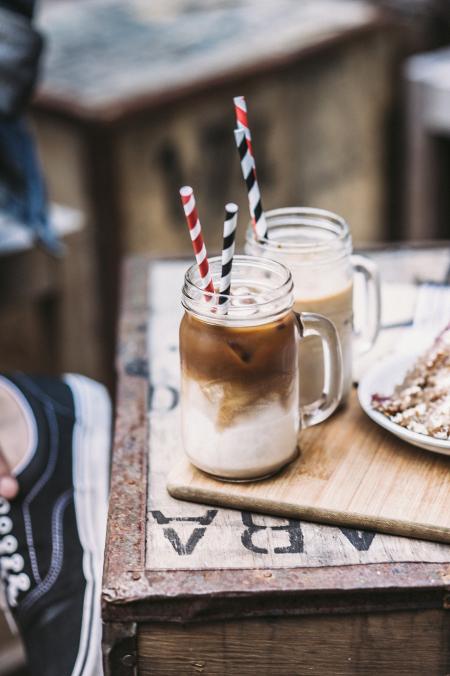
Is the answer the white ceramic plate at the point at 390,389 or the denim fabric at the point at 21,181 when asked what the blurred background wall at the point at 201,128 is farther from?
the white ceramic plate at the point at 390,389

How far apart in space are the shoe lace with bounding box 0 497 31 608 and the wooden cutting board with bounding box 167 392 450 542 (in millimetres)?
299

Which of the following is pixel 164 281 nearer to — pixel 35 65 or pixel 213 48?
pixel 35 65

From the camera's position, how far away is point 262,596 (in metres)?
0.81

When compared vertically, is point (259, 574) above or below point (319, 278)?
below

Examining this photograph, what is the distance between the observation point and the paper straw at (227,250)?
0.84 m

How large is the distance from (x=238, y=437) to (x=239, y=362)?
0.09 m

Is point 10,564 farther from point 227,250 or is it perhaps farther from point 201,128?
point 201,128

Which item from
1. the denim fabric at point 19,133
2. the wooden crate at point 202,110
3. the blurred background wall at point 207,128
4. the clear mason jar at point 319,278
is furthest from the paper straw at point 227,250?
the wooden crate at point 202,110

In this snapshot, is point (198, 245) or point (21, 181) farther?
point (21, 181)

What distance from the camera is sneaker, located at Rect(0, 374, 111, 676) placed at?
1051 millimetres

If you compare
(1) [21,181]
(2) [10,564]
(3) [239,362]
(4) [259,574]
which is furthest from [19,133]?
(4) [259,574]

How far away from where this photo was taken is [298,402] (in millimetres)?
975

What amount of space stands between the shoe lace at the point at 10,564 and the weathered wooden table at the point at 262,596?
0.25 meters

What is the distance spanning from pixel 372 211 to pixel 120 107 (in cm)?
116
